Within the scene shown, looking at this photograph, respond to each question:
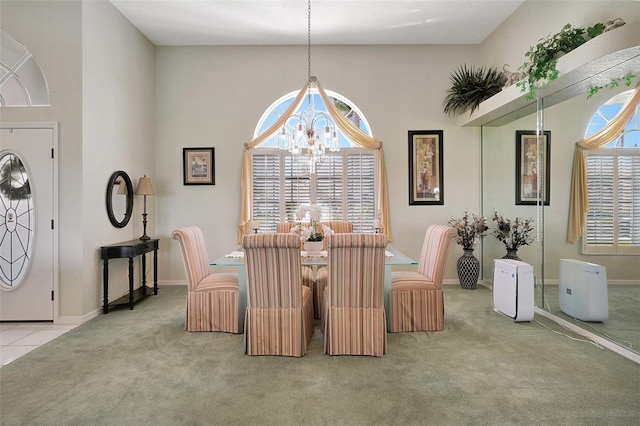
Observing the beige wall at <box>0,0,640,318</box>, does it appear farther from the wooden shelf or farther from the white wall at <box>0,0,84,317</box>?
the white wall at <box>0,0,84,317</box>

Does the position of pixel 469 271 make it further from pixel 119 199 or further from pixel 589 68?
pixel 119 199

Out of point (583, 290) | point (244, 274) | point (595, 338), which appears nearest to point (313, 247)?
point (244, 274)

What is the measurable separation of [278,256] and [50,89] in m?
3.23

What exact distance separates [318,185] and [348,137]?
0.89 m

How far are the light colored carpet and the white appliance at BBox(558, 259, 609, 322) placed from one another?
34 centimetres

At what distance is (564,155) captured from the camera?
10.9ft

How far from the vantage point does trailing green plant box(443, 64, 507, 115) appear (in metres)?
4.61

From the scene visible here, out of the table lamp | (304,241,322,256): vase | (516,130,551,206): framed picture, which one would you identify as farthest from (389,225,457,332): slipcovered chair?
the table lamp

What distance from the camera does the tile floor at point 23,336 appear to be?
2834mm

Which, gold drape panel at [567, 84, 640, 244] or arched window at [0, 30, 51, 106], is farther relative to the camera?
arched window at [0, 30, 51, 106]

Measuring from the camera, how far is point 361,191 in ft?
17.0

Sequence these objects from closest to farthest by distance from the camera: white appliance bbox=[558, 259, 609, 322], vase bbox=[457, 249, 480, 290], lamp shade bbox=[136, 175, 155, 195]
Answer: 1. white appliance bbox=[558, 259, 609, 322]
2. lamp shade bbox=[136, 175, 155, 195]
3. vase bbox=[457, 249, 480, 290]

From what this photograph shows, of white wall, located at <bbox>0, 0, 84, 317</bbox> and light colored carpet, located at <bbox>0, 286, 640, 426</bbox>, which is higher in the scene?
white wall, located at <bbox>0, 0, 84, 317</bbox>

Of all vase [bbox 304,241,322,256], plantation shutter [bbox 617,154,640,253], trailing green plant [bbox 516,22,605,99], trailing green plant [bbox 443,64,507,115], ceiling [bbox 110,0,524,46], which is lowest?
vase [bbox 304,241,322,256]
